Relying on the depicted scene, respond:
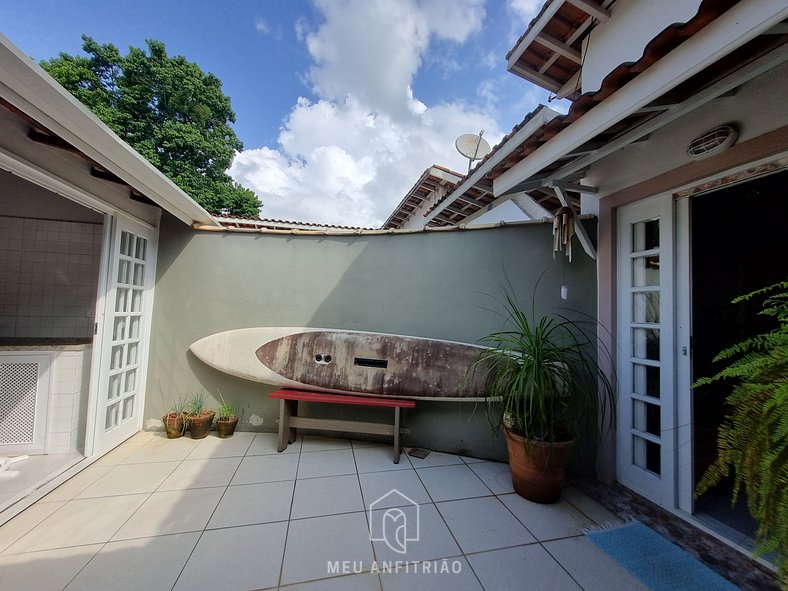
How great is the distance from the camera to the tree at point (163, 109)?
1148 cm

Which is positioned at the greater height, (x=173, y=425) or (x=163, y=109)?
(x=163, y=109)

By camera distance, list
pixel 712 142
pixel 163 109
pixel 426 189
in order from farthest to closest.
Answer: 1. pixel 163 109
2. pixel 426 189
3. pixel 712 142

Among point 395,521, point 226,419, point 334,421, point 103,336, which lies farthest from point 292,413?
point 103,336

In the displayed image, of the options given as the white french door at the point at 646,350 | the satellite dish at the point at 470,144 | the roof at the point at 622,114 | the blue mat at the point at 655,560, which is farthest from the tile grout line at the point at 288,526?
the satellite dish at the point at 470,144

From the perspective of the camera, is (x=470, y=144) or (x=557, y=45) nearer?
(x=557, y=45)

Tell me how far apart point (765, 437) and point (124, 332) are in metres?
4.13

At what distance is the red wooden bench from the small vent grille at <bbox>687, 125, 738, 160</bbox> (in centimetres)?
248

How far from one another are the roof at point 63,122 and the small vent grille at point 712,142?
127 inches

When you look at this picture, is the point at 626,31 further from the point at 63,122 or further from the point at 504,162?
the point at 63,122

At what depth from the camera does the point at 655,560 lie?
157cm

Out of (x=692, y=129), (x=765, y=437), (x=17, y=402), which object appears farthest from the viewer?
(x=17, y=402)

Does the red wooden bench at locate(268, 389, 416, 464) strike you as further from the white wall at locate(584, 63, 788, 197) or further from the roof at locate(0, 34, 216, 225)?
the white wall at locate(584, 63, 788, 197)

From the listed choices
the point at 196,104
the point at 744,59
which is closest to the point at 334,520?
the point at 744,59

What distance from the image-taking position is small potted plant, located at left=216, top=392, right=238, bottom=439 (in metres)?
2.83
